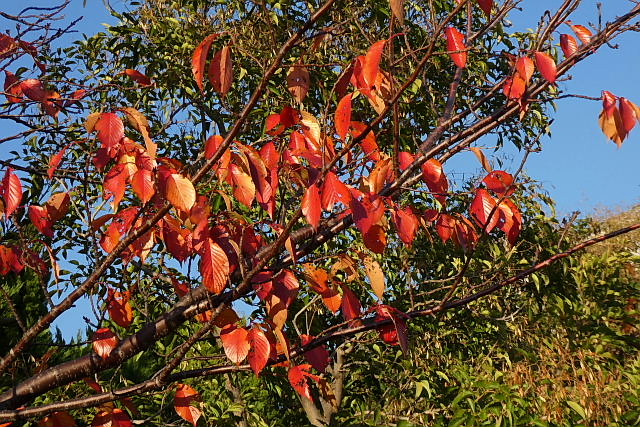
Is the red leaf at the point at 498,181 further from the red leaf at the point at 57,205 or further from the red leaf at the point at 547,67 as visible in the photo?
the red leaf at the point at 57,205

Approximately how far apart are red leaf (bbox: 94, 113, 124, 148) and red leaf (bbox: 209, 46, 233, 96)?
504mm

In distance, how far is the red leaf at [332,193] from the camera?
220 centimetres

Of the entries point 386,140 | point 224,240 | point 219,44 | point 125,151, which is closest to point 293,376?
point 224,240

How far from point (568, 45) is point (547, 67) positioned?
1.16 ft

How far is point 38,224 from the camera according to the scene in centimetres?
326

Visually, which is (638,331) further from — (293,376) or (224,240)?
(224,240)

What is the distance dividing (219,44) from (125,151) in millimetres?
4155

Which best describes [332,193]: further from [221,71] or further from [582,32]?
[582,32]

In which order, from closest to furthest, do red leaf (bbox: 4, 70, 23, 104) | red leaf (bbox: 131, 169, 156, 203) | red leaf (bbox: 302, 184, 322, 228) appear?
1. red leaf (bbox: 302, 184, 322, 228)
2. red leaf (bbox: 131, 169, 156, 203)
3. red leaf (bbox: 4, 70, 23, 104)

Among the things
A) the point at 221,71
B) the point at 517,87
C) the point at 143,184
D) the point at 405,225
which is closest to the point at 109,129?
the point at 143,184

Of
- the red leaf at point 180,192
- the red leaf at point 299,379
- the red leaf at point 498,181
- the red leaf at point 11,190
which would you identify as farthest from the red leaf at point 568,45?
the red leaf at point 11,190

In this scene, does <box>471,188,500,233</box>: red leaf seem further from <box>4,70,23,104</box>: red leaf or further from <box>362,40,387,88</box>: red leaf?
<box>4,70,23,104</box>: red leaf

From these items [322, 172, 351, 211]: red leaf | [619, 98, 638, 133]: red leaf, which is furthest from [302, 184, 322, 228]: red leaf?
[619, 98, 638, 133]: red leaf

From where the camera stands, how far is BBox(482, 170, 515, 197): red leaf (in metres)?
2.68
